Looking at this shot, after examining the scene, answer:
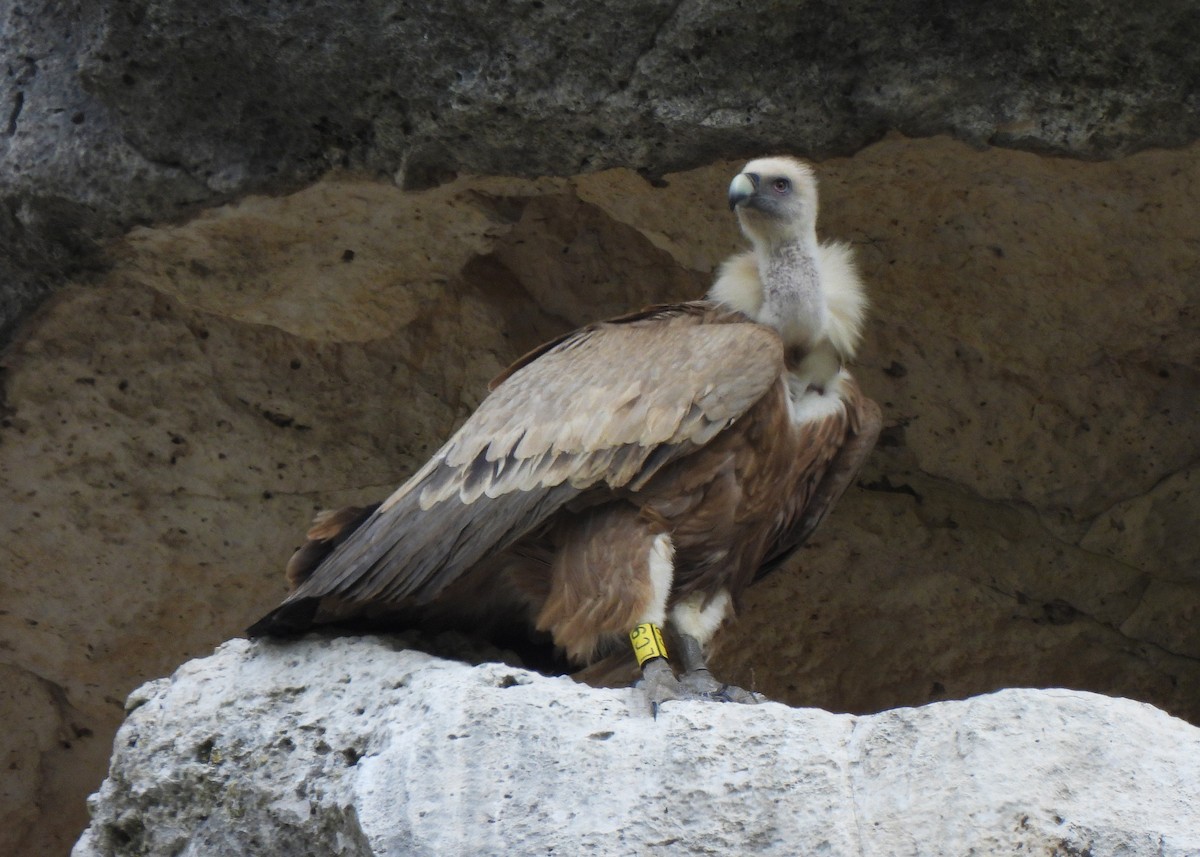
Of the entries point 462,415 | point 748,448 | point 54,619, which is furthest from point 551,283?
point 54,619

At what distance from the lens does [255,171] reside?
3.79 meters

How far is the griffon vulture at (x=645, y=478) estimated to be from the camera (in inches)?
130

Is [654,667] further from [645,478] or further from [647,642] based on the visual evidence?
[645,478]

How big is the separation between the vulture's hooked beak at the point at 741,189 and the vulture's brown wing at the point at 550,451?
24 cm

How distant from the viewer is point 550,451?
3.37 m

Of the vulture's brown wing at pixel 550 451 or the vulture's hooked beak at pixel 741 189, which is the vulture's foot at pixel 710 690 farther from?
the vulture's hooked beak at pixel 741 189

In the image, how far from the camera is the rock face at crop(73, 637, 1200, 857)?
8.00 ft

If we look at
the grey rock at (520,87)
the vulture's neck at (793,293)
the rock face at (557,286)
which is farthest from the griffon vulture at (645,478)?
the rock face at (557,286)

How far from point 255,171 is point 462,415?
3.43 feet

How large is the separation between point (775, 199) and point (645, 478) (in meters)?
0.65

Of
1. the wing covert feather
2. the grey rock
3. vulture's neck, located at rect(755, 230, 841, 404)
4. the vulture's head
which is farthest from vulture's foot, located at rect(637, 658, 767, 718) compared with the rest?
the grey rock

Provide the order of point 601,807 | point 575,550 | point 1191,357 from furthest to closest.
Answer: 1. point 1191,357
2. point 575,550
3. point 601,807

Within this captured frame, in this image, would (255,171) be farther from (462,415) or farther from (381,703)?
(381,703)

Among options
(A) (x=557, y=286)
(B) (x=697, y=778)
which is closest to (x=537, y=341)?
(A) (x=557, y=286)
